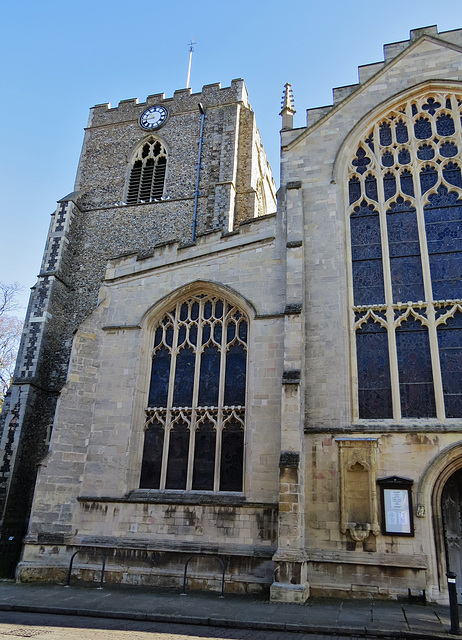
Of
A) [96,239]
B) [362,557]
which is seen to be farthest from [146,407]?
[96,239]

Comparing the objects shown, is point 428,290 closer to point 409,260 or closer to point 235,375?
point 409,260

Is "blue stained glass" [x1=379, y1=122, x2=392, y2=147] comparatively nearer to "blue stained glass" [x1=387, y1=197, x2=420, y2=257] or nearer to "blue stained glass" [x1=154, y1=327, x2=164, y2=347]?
"blue stained glass" [x1=387, y1=197, x2=420, y2=257]

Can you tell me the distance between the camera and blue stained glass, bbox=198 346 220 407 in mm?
12688

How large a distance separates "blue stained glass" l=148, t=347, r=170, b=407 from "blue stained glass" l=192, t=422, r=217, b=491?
1.32m

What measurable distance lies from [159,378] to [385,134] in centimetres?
914

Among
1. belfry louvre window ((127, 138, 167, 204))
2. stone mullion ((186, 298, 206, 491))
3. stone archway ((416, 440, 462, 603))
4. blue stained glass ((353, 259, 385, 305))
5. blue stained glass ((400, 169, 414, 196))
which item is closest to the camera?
stone archway ((416, 440, 462, 603))

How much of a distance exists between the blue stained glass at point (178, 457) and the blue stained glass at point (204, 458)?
0.27m

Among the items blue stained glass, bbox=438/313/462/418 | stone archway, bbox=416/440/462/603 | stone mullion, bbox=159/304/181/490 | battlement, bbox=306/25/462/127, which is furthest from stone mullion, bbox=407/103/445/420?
stone mullion, bbox=159/304/181/490

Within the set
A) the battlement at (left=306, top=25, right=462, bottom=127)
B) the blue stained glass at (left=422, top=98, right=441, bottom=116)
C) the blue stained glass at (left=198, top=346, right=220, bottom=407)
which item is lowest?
the blue stained glass at (left=198, top=346, right=220, bottom=407)

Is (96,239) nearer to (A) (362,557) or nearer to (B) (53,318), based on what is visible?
(B) (53,318)

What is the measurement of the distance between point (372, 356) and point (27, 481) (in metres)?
12.0

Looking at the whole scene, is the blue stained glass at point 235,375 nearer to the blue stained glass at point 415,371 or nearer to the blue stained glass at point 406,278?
the blue stained glass at point 415,371

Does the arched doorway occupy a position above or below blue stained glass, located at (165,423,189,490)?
below

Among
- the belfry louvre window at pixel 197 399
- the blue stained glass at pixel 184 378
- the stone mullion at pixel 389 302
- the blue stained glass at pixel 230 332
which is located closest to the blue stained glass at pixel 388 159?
the stone mullion at pixel 389 302
